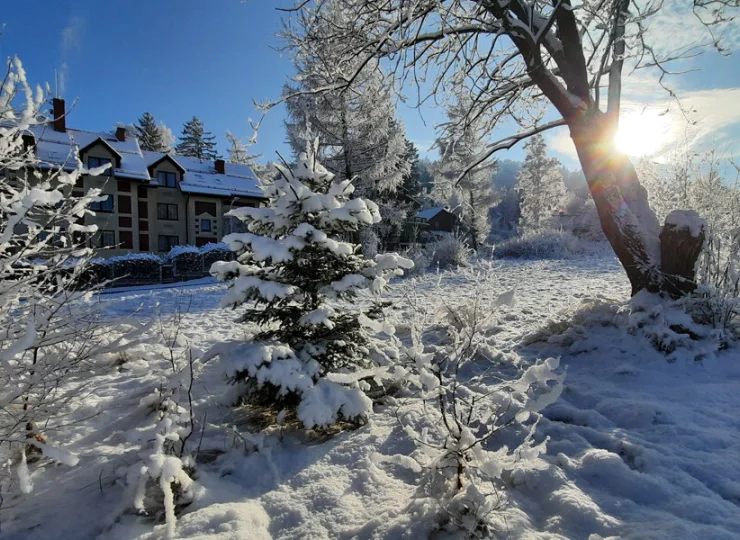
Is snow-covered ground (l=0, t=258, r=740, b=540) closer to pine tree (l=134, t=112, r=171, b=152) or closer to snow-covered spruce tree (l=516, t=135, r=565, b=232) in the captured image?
snow-covered spruce tree (l=516, t=135, r=565, b=232)

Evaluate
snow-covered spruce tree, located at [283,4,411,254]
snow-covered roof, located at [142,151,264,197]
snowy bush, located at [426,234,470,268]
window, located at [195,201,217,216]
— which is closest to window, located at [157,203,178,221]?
window, located at [195,201,217,216]

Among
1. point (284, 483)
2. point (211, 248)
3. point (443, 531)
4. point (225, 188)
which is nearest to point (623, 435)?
point (443, 531)

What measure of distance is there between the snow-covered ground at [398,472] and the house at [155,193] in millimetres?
21504

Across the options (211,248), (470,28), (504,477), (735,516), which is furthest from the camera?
(211,248)

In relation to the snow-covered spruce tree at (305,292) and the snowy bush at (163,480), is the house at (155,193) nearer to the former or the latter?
the snow-covered spruce tree at (305,292)

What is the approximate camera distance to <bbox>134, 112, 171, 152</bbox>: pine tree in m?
39.6

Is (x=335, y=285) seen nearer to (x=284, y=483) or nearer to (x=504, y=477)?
(x=284, y=483)

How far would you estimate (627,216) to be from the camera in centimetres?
475

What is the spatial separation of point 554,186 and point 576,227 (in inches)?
376

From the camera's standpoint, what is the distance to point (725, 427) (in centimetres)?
260

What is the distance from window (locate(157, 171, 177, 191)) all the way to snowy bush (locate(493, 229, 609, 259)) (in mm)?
20928

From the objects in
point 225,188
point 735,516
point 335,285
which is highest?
point 225,188

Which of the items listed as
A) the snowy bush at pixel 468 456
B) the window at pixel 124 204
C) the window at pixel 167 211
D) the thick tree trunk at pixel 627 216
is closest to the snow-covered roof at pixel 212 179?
the window at pixel 167 211

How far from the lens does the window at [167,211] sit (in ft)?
81.4
